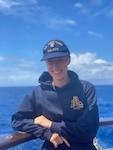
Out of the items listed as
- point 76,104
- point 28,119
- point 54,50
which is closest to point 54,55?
point 54,50

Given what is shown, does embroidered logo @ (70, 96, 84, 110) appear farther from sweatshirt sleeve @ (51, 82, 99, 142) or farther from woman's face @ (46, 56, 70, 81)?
woman's face @ (46, 56, 70, 81)

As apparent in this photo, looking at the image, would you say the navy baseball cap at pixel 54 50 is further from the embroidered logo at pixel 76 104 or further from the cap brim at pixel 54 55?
the embroidered logo at pixel 76 104

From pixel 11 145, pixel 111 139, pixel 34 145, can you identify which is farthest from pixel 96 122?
pixel 111 139

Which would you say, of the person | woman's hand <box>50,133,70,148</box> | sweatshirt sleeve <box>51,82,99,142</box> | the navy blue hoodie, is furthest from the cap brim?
woman's hand <box>50,133,70,148</box>

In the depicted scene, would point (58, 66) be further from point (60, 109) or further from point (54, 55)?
point (60, 109)

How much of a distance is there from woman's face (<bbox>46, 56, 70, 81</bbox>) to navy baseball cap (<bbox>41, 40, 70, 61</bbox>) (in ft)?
0.07

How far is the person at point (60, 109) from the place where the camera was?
1.54m

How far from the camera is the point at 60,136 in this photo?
1.55m

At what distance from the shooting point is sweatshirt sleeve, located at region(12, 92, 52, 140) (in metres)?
1.59

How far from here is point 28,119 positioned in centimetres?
166

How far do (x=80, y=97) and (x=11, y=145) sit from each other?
453mm

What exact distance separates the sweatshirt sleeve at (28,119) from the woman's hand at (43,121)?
0.02m

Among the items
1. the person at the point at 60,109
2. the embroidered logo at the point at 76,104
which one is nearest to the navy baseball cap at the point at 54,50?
the person at the point at 60,109

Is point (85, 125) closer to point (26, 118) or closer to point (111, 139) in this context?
point (26, 118)
